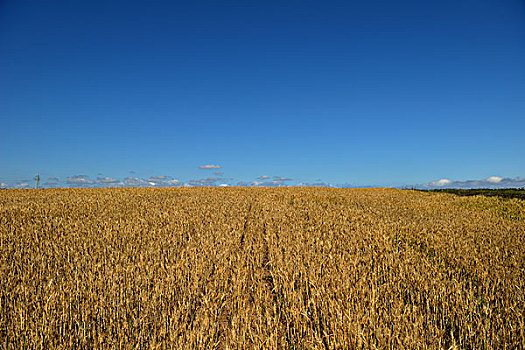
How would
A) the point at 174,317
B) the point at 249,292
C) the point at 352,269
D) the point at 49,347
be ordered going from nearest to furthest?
1. the point at 49,347
2. the point at 174,317
3. the point at 249,292
4. the point at 352,269

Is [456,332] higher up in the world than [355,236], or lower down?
lower down

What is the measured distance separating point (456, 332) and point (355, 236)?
3.56 meters

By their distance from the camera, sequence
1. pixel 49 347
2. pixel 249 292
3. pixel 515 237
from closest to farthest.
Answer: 1. pixel 49 347
2. pixel 249 292
3. pixel 515 237

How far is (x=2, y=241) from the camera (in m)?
6.25

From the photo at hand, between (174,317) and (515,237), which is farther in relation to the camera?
(515,237)

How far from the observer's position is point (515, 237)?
24.8 feet

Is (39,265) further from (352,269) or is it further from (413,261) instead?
(413,261)

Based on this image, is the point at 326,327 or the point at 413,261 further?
the point at 413,261

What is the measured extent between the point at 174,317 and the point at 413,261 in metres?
4.26

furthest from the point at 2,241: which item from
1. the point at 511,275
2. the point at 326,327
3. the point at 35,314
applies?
the point at 511,275

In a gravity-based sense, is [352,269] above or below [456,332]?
above

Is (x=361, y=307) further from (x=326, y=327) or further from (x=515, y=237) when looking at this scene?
(x=515, y=237)

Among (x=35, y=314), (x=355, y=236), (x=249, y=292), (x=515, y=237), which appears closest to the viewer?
(x=35, y=314)

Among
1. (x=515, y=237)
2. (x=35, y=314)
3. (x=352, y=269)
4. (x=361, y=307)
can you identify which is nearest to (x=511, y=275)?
(x=352, y=269)
